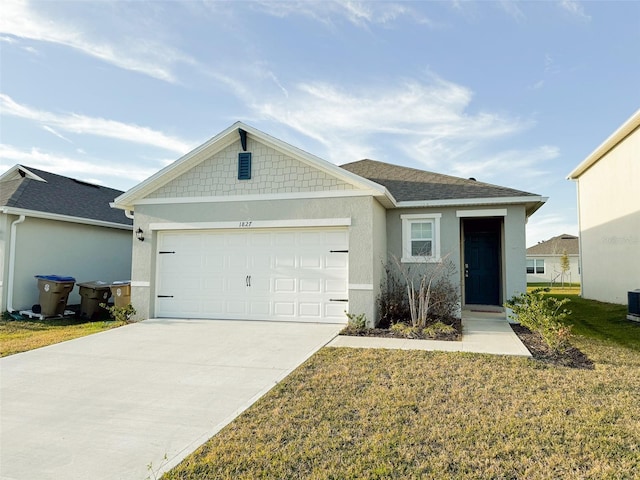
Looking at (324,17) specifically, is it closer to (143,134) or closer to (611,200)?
(143,134)

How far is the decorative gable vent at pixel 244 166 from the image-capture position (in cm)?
985

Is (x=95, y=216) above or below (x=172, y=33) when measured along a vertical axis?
below

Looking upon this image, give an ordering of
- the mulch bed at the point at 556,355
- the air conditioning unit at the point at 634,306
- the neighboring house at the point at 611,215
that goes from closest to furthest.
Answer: the mulch bed at the point at 556,355 < the air conditioning unit at the point at 634,306 < the neighboring house at the point at 611,215

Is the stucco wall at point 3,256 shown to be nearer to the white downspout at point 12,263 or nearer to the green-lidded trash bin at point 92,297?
the white downspout at point 12,263

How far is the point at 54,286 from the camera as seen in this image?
36.4 feet

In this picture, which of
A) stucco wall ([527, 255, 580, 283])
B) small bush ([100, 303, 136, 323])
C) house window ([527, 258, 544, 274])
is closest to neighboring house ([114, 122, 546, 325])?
small bush ([100, 303, 136, 323])

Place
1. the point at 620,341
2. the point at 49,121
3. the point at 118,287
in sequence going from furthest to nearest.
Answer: the point at 49,121 < the point at 118,287 < the point at 620,341

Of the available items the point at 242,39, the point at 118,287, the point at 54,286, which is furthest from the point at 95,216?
the point at 242,39

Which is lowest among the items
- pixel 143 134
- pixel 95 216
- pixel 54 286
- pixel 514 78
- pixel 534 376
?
pixel 534 376

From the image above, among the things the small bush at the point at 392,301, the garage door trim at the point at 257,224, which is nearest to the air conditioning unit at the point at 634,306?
the small bush at the point at 392,301

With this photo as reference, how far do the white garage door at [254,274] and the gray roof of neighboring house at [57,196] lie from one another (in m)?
4.80

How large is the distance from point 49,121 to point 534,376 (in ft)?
52.1

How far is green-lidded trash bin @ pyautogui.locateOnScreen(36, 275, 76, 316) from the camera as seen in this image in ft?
36.4

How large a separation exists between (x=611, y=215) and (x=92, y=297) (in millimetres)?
18090
